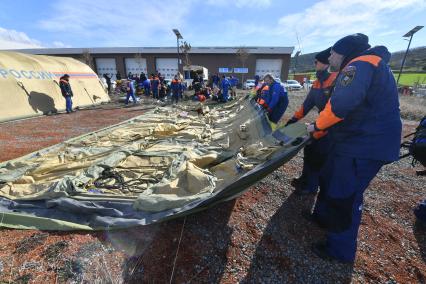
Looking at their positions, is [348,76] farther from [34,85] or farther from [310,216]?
[34,85]

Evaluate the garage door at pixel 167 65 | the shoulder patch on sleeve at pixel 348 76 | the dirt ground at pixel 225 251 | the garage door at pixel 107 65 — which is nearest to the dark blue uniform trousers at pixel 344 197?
the dirt ground at pixel 225 251

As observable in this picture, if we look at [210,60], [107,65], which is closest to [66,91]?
[210,60]

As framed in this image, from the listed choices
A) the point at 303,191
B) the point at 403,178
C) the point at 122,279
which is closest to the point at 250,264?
the point at 122,279

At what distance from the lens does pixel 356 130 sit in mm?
1939

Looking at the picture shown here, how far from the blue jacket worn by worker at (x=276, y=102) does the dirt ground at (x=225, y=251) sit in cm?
226

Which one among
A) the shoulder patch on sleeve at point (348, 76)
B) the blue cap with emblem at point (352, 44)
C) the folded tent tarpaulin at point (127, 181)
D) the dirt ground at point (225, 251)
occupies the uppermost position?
the blue cap with emblem at point (352, 44)

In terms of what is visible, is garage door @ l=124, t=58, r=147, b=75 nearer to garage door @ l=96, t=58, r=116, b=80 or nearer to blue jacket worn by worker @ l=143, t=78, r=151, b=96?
garage door @ l=96, t=58, r=116, b=80

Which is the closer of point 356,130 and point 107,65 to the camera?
point 356,130

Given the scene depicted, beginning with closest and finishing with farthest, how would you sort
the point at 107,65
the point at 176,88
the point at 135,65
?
the point at 176,88 → the point at 135,65 → the point at 107,65

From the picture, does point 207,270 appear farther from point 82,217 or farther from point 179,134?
point 179,134

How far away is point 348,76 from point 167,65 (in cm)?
3687

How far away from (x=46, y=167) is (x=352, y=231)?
4096mm

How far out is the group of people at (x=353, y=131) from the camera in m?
1.80

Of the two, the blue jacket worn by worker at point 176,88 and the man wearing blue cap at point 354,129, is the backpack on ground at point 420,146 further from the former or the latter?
the blue jacket worn by worker at point 176,88
